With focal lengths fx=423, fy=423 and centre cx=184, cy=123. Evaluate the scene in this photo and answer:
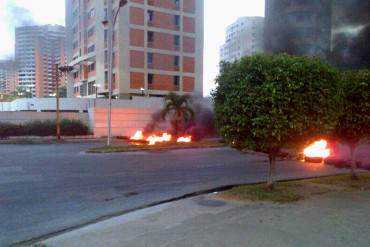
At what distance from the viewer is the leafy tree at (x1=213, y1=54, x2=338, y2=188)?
7.68 metres

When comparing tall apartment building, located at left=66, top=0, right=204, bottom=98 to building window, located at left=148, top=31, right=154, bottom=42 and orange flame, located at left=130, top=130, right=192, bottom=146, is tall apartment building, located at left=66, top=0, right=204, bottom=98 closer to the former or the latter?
building window, located at left=148, top=31, right=154, bottom=42

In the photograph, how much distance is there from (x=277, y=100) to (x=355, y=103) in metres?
2.75

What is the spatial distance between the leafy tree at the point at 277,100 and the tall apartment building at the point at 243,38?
991 cm

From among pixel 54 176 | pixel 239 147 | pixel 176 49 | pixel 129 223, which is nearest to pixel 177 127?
pixel 54 176

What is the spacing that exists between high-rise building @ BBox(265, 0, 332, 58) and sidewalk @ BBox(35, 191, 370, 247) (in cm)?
1299

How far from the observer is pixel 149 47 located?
51062 millimetres

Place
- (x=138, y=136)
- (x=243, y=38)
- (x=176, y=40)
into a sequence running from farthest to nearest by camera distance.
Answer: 1. (x=176, y=40)
2. (x=138, y=136)
3. (x=243, y=38)

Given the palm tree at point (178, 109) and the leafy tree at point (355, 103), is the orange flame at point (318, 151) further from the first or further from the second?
the palm tree at point (178, 109)

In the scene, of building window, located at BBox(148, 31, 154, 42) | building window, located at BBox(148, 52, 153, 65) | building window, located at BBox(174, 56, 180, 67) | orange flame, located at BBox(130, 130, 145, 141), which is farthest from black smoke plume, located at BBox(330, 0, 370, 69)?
building window, located at BBox(174, 56, 180, 67)

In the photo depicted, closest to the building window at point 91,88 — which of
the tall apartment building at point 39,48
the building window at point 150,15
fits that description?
the building window at point 150,15

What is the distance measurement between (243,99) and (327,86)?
1636 millimetres

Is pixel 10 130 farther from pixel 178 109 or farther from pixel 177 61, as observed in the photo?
pixel 177 61

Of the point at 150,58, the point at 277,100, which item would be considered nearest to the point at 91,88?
the point at 150,58

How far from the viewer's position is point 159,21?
51719 millimetres
